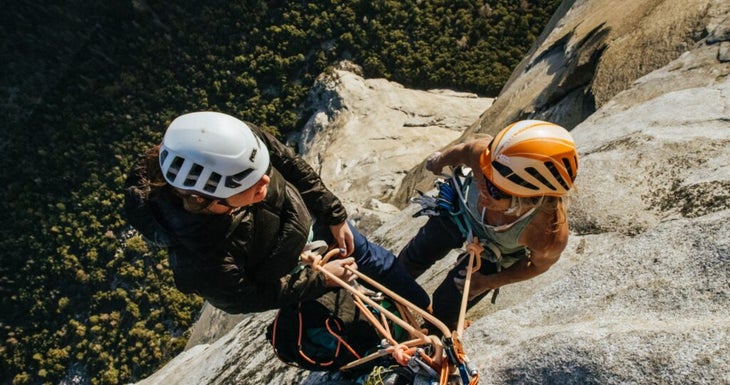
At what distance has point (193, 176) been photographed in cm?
337

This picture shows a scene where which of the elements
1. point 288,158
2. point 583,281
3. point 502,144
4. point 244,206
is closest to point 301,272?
point 244,206

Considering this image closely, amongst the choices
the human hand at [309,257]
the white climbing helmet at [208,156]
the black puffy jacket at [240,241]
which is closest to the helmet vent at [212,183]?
the white climbing helmet at [208,156]

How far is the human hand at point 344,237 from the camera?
4930 mm

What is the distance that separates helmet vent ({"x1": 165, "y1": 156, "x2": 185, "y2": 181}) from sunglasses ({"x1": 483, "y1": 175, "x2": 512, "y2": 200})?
2483mm

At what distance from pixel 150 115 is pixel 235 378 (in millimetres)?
29876

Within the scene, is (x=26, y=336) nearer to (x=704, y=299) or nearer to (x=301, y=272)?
A: (x=301, y=272)

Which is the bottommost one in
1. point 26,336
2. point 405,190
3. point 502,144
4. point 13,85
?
point 26,336

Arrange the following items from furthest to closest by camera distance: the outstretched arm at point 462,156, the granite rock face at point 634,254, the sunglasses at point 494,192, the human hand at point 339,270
→ the outstretched arm at point 462,156
the human hand at point 339,270
the sunglasses at point 494,192
the granite rock face at point 634,254

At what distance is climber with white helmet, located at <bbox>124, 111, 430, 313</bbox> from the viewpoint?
341 cm

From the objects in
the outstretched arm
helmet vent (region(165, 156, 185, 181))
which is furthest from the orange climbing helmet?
helmet vent (region(165, 156, 185, 181))

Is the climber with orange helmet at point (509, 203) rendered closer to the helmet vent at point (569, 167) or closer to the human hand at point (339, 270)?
the helmet vent at point (569, 167)

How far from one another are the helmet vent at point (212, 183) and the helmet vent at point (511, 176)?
2.19 meters

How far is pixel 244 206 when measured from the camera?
12.3ft

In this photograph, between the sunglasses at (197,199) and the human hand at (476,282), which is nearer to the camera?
the sunglasses at (197,199)
